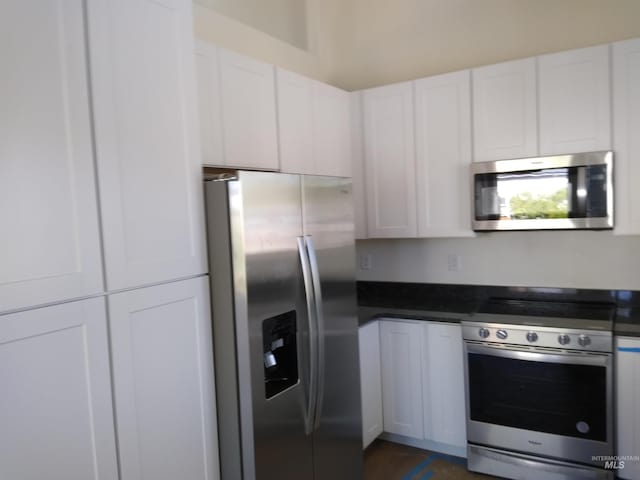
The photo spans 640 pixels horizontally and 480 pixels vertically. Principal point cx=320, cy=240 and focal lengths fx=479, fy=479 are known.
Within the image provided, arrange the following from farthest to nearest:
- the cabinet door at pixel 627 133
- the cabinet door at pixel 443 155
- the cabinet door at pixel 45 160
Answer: the cabinet door at pixel 443 155
the cabinet door at pixel 627 133
the cabinet door at pixel 45 160

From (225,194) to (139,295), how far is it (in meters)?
0.49

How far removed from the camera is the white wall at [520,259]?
302 cm

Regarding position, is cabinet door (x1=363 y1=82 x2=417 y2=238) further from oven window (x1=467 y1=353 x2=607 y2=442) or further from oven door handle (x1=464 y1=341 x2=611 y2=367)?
oven window (x1=467 y1=353 x2=607 y2=442)

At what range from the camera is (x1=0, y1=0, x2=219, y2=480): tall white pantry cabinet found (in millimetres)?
1206

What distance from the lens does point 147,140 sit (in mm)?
1580

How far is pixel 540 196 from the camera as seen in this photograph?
9.20 ft

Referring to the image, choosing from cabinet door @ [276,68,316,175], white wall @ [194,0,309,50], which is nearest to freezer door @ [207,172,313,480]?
cabinet door @ [276,68,316,175]

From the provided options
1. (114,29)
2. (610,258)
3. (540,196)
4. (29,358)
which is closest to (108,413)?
(29,358)

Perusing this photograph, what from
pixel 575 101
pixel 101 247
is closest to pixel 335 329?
pixel 101 247

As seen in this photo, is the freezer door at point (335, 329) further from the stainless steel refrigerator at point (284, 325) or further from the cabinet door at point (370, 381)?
the cabinet door at point (370, 381)

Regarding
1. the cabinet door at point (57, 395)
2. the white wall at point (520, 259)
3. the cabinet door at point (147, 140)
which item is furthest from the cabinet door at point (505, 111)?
the cabinet door at point (57, 395)

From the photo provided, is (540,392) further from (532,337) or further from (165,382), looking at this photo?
(165,382)

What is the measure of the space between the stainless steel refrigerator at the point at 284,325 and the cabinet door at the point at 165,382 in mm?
93

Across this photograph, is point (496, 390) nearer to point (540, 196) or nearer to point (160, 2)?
point (540, 196)
